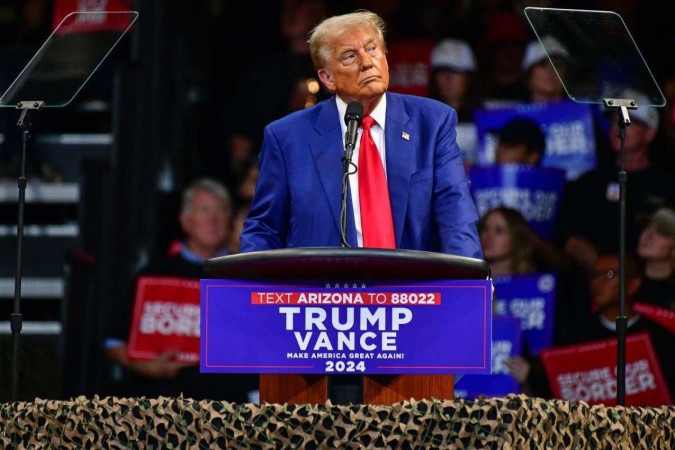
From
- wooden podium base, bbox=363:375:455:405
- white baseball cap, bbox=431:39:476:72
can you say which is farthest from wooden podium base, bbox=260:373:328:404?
white baseball cap, bbox=431:39:476:72

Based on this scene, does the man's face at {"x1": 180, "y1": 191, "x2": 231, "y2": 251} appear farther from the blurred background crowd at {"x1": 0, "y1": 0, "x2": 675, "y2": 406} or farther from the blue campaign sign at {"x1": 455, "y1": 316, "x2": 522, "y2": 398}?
the blue campaign sign at {"x1": 455, "y1": 316, "x2": 522, "y2": 398}

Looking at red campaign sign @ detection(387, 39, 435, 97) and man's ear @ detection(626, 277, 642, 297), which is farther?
red campaign sign @ detection(387, 39, 435, 97)

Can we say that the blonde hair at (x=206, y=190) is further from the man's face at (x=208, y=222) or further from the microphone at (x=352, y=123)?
the microphone at (x=352, y=123)

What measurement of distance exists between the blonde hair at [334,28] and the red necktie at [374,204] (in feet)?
1.13

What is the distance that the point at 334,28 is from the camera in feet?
14.8

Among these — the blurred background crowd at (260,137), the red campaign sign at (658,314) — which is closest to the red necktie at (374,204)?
the blurred background crowd at (260,137)

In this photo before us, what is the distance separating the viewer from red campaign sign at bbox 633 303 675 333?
6.84 m

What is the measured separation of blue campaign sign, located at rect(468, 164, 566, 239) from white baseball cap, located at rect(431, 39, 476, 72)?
2.79 ft

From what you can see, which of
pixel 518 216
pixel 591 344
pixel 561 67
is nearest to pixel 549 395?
pixel 591 344

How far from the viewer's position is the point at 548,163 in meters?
7.70

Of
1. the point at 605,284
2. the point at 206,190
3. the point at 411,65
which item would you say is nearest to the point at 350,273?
the point at 605,284

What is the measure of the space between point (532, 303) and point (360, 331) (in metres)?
3.49

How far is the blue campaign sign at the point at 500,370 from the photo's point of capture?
681 centimetres

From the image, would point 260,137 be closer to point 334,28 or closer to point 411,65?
point 411,65
